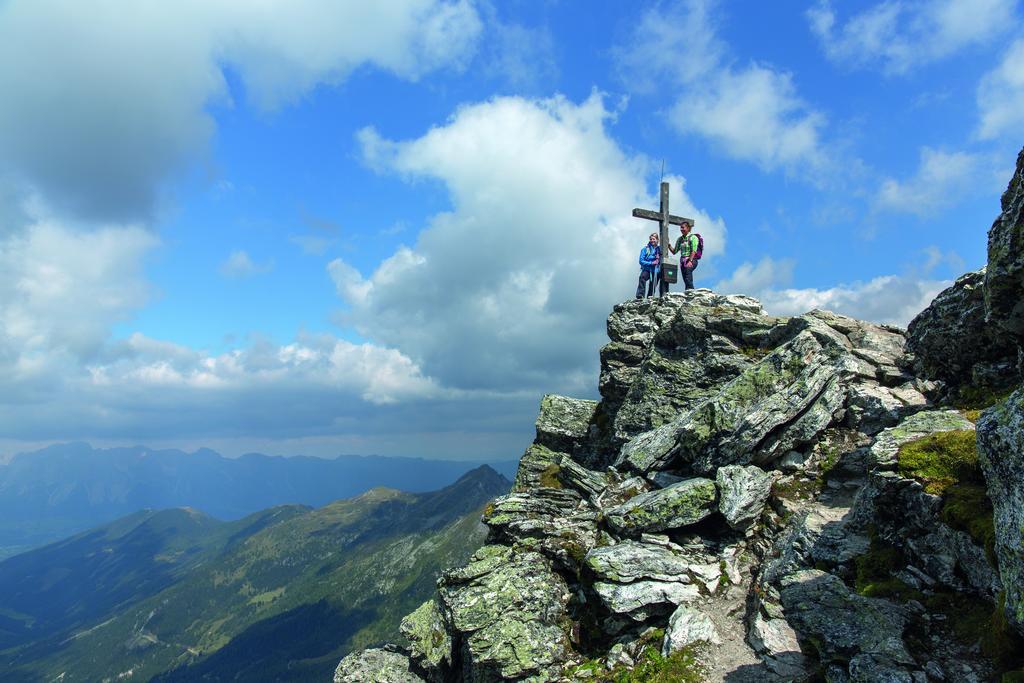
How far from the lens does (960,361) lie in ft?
70.0

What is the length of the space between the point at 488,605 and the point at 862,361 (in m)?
21.3

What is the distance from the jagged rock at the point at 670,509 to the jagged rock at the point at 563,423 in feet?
49.0

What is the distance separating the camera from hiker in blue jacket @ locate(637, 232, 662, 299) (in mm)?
42344

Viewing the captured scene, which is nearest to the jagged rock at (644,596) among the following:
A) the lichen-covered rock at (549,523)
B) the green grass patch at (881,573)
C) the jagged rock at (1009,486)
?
the lichen-covered rock at (549,523)

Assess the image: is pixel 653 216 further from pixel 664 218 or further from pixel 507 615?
pixel 507 615

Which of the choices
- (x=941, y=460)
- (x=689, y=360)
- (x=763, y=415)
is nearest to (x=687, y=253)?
(x=689, y=360)

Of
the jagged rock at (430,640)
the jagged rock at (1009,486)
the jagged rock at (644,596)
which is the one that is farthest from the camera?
the jagged rock at (430,640)

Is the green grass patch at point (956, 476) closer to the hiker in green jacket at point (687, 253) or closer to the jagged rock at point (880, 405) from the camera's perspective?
the jagged rock at point (880, 405)

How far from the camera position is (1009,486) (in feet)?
31.9

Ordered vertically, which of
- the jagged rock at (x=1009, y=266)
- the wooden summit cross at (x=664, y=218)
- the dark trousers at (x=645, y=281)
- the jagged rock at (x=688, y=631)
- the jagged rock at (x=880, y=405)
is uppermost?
the wooden summit cross at (x=664, y=218)

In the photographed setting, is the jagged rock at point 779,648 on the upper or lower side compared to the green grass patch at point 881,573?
lower

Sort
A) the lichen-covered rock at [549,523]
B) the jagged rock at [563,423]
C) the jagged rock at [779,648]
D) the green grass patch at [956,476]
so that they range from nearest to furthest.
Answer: the green grass patch at [956,476]
the jagged rock at [779,648]
the lichen-covered rock at [549,523]
the jagged rock at [563,423]

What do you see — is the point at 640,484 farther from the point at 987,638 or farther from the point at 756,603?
the point at 987,638

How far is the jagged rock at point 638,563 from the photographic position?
1875cm
